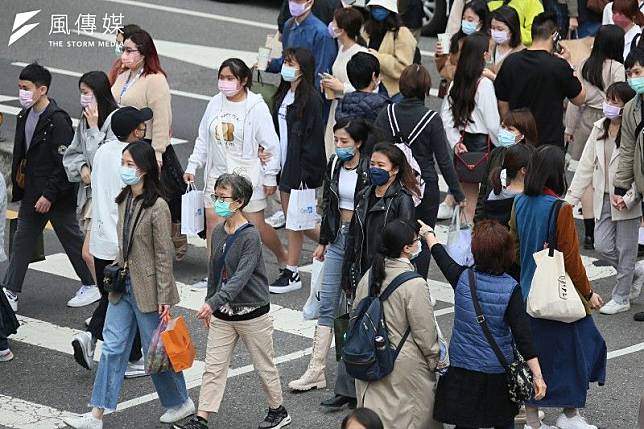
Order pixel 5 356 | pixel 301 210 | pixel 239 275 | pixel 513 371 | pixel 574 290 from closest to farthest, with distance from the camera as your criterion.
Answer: pixel 513 371
pixel 574 290
pixel 239 275
pixel 5 356
pixel 301 210

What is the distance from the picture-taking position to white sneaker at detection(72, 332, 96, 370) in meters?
9.78

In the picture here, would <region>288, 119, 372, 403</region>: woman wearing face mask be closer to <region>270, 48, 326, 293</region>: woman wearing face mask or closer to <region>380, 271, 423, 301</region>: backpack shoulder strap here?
<region>380, 271, 423, 301</region>: backpack shoulder strap

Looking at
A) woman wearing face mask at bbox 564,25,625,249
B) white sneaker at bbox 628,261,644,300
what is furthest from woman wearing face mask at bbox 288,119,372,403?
woman wearing face mask at bbox 564,25,625,249

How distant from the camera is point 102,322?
9805 millimetres

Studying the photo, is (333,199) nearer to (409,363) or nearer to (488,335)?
(409,363)

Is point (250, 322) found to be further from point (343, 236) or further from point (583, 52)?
point (583, 52)

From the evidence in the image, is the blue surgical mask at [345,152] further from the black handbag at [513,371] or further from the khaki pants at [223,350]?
the black handbag at [513,371]

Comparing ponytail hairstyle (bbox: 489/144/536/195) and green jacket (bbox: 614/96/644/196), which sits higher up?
ponytail hairstyle (bbox: 489/144/536/195)

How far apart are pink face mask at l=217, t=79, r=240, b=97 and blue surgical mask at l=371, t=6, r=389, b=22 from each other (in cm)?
263

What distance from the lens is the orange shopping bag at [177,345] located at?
877 centimetres

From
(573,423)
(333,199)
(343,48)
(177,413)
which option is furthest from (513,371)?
(343,48)

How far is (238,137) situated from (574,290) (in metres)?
3.62

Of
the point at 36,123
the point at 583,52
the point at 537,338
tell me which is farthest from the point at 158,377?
the point at 583,52

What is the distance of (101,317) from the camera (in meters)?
9.81
